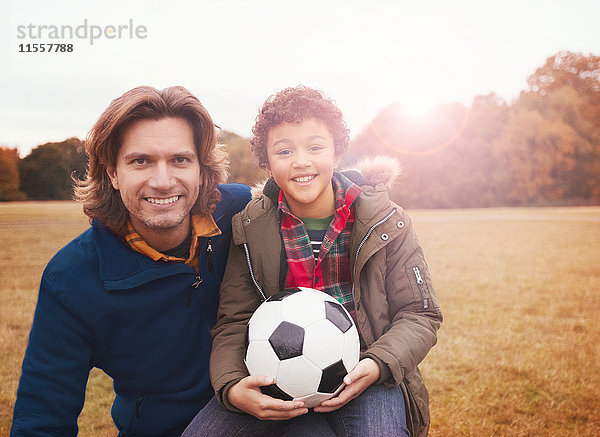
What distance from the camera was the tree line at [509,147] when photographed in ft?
82.9

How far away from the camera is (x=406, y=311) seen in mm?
2164

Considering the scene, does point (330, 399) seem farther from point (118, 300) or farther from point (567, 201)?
point (567, 201)

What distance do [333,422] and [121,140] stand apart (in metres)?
1.74

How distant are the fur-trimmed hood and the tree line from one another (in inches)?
843

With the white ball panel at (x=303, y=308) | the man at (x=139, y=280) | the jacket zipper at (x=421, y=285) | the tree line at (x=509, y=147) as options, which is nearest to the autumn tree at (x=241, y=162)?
the tree line at (x=509, y=147)

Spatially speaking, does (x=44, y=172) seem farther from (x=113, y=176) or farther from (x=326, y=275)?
(x=326, y=275)

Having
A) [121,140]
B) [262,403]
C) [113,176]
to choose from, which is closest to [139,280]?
[113,176]

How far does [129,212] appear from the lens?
7.94 ft

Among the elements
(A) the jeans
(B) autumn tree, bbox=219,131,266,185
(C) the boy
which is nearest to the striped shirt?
(C) the boy

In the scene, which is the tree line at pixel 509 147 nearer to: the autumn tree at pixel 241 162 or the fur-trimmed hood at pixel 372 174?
the autumn tree at pixel 241 162

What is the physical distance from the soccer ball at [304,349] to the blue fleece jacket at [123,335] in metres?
0.54

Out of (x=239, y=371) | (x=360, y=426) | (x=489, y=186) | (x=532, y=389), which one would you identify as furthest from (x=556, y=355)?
(x=489, y=186)

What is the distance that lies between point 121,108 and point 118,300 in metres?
0.95

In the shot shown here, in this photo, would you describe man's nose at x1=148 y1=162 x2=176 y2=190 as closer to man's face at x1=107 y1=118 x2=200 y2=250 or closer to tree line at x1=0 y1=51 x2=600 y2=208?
man's face at x1=107 y1=118 x2=200 y2=250
